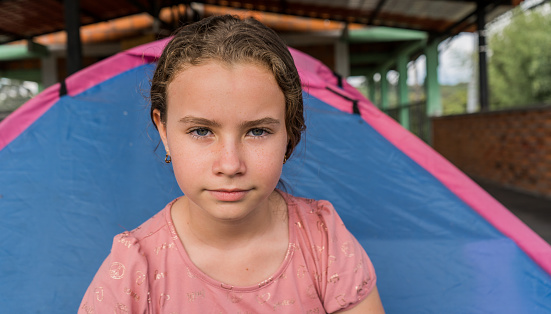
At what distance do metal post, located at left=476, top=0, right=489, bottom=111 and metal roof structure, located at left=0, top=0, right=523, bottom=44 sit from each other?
13cm

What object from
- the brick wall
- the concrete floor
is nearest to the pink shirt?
the concrete floor

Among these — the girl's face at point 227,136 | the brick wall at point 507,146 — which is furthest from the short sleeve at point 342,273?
the brick wall at point 507,146

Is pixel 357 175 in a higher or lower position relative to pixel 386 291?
higher

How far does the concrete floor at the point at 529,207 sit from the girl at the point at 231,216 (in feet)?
6.96

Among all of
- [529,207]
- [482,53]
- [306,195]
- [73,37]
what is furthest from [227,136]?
[482,53]

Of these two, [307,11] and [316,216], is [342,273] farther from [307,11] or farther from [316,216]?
[307,11]

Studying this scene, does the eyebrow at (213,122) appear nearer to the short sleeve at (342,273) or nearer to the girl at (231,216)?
the girl at (231,216)

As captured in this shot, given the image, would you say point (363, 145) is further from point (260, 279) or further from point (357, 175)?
point (260, 279)

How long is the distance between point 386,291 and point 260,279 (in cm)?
54

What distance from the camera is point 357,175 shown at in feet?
4.58

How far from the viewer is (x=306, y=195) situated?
52.4 inches

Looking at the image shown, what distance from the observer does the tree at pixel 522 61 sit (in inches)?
664

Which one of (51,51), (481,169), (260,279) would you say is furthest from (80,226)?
(51,51)

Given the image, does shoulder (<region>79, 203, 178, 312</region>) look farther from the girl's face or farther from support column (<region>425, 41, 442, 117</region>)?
support column (<region>425, 41, 442, 117</region>)
